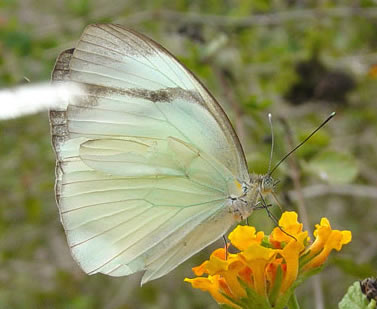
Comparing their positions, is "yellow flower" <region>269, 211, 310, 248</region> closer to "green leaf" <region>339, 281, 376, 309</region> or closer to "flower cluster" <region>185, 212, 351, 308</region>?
"flower cluster" <region>185, 212, 351, 308</region>

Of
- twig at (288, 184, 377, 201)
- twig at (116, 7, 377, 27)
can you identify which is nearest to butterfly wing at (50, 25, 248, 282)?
twig at (288, 184, 377, 201)

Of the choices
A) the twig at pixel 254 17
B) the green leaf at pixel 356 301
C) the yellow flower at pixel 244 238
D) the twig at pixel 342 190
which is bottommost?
the twig at pixel 342 190

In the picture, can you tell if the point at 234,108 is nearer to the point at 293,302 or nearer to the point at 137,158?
the point at 137,158

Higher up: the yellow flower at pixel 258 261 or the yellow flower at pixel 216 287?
the yellow flower at pixel 258 261

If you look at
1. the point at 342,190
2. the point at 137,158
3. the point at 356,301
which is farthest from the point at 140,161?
the point at 342,190

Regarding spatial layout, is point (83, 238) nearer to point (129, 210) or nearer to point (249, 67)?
point (129, 210)

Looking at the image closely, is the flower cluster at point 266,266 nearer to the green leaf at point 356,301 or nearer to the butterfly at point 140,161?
the green leaf at point 356,301

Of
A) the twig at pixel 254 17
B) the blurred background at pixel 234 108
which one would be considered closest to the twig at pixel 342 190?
the blurred background at pixel 234 108
